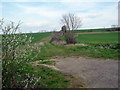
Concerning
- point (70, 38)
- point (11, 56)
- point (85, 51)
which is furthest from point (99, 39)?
point (11, 56)

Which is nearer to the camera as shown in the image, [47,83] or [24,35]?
[24,35]

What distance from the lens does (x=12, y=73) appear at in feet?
17.0

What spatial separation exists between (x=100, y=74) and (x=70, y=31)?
67.7ft

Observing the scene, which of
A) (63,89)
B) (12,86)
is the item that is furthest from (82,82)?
(12,86)

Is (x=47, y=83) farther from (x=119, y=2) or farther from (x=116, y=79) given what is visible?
(x=119, y=2)

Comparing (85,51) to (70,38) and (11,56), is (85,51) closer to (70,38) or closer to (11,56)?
(70,38)

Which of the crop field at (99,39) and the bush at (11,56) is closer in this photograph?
the bush at (11,56)

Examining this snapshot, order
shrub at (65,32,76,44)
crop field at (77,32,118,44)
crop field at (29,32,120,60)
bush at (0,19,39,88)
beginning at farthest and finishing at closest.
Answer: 1. crop field at (77,32,118,44)
2. shrub at (65,32,76,44)
3. crop field at (29,32,120,60)
4. bush at (0,19,39,88)

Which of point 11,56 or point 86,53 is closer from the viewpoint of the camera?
point 11,56

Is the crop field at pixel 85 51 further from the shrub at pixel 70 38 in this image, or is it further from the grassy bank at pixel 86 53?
the shrub at pixel 70 38

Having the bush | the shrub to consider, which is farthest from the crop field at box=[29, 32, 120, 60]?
the bush

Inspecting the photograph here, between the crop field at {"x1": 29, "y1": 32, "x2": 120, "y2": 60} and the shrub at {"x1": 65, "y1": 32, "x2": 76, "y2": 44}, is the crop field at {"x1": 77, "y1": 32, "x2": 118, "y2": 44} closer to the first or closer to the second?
the shrub at {"x1": 65, "y1": 32, "x2": 76, "y2": 44}

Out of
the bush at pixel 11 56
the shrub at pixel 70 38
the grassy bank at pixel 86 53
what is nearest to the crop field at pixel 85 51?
the grassy bank at pixel 86 53

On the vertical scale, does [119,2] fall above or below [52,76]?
above
